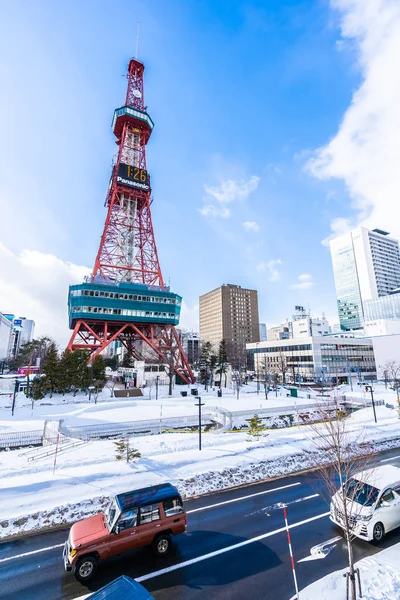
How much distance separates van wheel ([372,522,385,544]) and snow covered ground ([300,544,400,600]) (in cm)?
87

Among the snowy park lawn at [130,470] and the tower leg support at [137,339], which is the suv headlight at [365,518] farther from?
the tower leg support at [137,339]

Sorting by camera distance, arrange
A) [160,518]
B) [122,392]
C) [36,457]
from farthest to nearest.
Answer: [122,392] → [36,457] → [160,518]

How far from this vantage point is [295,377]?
75.5m

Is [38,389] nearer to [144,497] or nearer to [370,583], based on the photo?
[144,497]

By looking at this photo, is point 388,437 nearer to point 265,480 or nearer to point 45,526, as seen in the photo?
point 265,480

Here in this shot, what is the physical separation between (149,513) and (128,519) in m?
0.62

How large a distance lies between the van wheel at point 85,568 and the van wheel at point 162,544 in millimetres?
1663

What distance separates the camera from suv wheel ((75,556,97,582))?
23.0ft

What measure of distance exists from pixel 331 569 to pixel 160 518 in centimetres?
486

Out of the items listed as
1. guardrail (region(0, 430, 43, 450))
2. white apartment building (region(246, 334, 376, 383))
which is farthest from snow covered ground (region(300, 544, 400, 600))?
white apartment building (region(246, 334, 376, 383))

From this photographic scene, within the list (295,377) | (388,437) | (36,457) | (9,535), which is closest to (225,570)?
(9,535)

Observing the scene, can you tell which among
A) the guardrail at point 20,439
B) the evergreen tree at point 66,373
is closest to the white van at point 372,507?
the guardrail at point 20,439

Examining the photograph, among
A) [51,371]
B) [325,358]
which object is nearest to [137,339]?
[51,371]

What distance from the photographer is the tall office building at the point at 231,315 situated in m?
164
